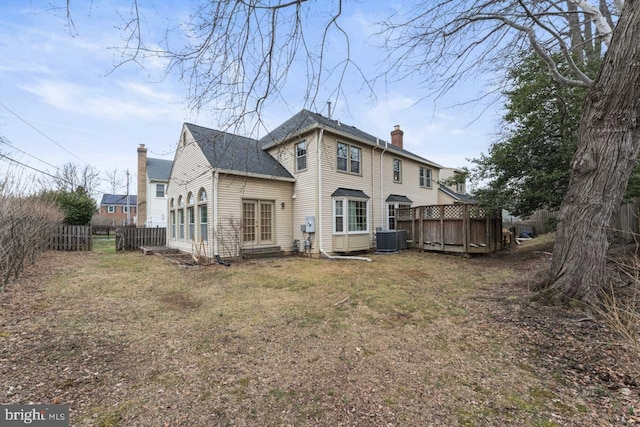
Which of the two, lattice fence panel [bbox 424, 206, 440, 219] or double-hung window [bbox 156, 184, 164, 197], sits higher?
double-hung window [bbox 156, 184, 164, 197]

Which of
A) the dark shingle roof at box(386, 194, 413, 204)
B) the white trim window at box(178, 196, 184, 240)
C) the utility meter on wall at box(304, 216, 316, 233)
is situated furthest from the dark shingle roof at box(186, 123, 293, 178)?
the dark shingle roof at box(386, 194, 413, 204)

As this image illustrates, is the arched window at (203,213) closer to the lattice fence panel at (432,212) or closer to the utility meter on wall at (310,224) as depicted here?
the utility meter on wall at (310,224)

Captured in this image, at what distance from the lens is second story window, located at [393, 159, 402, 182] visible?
14414 mm

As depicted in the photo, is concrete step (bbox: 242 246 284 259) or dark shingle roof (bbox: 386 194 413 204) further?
dark shingle roof (bbox: 386 194 413 204)

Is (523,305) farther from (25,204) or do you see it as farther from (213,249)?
(25,204)

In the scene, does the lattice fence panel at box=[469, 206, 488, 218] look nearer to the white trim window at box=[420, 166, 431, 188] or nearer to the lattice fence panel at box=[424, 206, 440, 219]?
the lattice fence panel at box=[424, 206, 440, 219]

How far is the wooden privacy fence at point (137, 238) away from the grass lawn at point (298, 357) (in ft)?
28.4

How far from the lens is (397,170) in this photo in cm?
1461

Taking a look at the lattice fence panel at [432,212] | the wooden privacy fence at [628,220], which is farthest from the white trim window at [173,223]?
the wooden privacy fence at [628,220]

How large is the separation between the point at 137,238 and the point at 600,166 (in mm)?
17352

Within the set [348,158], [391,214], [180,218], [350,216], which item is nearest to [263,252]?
[350,216]

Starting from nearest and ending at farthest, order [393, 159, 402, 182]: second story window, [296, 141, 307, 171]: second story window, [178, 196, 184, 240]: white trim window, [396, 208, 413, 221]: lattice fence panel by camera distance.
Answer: [296, 141, 307, 171]: second story window → [178, 196, 184, 240]: white trim window → [396, 208, 413, 221]: lattice fence panel → [393, 159, 402, 182]: second story window

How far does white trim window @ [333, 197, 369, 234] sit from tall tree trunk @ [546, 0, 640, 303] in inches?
301

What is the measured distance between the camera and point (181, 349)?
3.23 m
